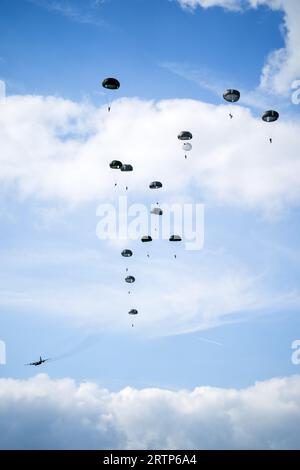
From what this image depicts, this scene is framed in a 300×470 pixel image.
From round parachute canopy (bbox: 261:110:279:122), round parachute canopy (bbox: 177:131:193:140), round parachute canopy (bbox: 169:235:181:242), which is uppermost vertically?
round parachute canopy (bbox: 177:131:193:140)

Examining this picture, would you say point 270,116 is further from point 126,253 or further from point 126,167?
point 126,253

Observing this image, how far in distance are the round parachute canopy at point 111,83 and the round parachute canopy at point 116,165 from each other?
340 inches

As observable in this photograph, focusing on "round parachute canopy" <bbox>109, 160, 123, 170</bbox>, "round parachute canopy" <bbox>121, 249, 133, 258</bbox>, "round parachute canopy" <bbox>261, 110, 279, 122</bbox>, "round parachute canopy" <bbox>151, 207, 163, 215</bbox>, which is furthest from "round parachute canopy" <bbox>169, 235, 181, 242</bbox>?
"round parachute canopy" <bbox>261, 110, 279, 122</bbox>

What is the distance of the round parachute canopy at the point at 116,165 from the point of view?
5212cm

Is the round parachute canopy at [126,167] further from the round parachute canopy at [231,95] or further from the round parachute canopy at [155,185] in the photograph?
the round parachute canopy at [231,95]

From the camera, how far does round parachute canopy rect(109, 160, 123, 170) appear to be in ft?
171

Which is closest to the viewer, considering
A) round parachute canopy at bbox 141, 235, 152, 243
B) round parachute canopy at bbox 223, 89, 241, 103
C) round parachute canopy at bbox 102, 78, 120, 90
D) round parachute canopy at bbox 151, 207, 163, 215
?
round parachute canopy at bbox 223, 89, 241, 103

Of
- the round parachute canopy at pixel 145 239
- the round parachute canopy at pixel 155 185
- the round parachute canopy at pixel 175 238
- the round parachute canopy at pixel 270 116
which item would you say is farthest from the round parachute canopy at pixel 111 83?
the round parachute canopy at pixel 175 238

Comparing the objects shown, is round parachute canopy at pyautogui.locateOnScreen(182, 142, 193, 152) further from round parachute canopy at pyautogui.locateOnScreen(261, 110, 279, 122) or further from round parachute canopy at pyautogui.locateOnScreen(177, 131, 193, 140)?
round parachute canopy at pyautogui.locateOnScreen(261, 110, 279, 122)

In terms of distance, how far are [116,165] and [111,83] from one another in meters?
9.55

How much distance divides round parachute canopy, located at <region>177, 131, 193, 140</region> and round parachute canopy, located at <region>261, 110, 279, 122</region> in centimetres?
879
